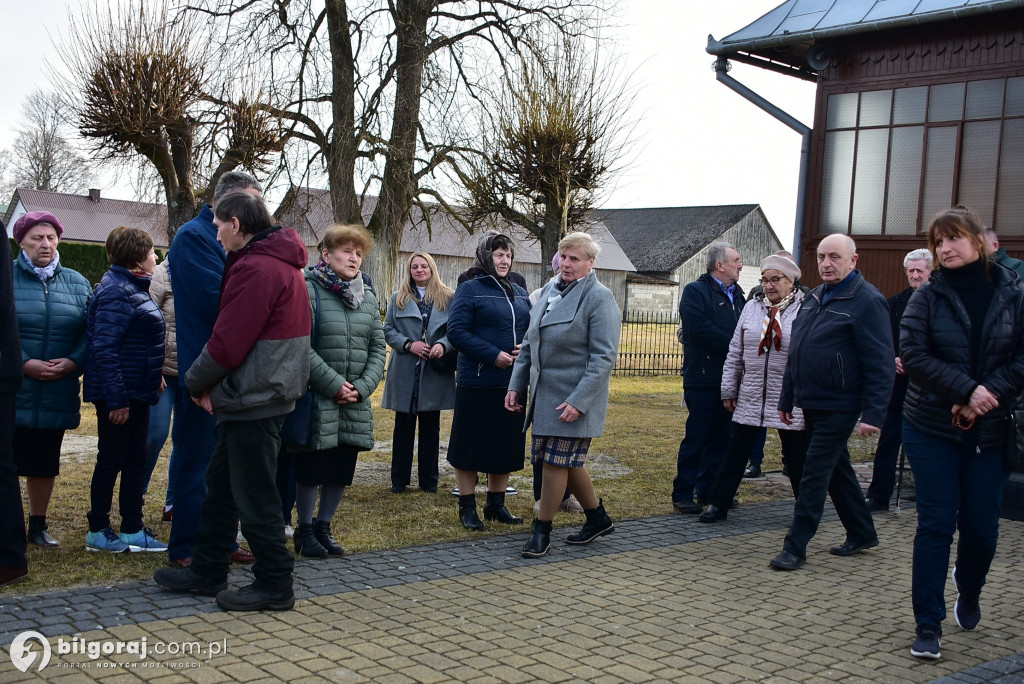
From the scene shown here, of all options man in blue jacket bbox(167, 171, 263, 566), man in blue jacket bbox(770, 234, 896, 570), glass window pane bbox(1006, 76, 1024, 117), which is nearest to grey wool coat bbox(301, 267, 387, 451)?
man in blue jacket bbox(167, 171, 263, 566)

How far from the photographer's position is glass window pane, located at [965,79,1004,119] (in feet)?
33.5

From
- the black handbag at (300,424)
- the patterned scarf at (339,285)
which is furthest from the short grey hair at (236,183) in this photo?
the black handbag at (300,424)

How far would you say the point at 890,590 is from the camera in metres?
5.63

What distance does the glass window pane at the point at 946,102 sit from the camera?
34.4 feet

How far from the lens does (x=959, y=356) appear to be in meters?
4.68

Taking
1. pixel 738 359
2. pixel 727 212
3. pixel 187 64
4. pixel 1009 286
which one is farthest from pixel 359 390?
pixel 727 212

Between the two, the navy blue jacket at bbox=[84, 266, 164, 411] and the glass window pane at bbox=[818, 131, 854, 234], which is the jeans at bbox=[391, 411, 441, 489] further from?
the glass window pane at bbox=[818, 131, 854, 234]

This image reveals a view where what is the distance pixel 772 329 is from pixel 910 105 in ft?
17.2

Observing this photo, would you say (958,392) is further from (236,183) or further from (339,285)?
(236,183)

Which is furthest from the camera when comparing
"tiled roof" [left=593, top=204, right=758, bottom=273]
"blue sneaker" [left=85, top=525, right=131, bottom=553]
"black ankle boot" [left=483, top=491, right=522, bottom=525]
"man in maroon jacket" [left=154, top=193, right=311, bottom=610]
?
"tiled roof" [left=593, top=204, right=758, bottom=273]

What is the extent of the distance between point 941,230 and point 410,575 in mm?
3357

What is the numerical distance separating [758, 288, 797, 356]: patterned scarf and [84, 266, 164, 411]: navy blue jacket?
4.23 m

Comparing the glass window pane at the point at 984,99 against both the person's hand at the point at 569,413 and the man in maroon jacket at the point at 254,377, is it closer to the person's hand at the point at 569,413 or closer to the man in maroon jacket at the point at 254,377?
the person's hand at the point at 569,413

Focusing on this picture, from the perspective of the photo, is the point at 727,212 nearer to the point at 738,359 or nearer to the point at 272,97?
the point at 272,97
